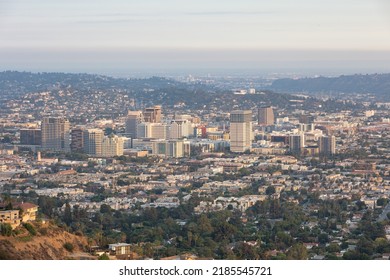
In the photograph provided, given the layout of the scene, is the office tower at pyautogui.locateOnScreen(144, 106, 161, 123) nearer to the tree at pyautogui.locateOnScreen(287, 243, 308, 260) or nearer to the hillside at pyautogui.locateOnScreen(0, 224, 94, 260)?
the tree at pyautogui.locateOnScreen(287, 243, 308, 260)

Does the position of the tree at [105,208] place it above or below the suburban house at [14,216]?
below

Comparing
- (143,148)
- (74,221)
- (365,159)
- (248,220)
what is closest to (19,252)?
(74,221)

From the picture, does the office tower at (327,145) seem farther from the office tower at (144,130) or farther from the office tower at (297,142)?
the office tower at (144,130)

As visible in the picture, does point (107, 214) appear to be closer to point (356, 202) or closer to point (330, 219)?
point (330, 219)

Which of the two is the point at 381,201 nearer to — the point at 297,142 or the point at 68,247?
the point at 68,247

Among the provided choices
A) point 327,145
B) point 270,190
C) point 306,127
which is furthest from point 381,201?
point 306,127

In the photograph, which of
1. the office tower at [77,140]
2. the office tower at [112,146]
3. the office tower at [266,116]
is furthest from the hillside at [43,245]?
the office tower at [266,116]

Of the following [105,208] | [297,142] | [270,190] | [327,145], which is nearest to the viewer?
[105,208]
